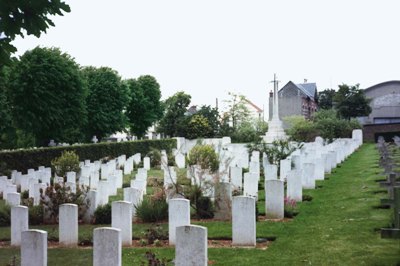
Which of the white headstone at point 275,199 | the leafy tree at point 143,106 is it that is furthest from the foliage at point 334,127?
the white headstone at point 275,199

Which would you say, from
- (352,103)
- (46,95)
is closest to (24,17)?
(46,95)

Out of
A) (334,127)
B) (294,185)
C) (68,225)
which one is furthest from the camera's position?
(334,127)

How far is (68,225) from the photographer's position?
895 cm

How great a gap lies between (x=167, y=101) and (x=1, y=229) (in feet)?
166

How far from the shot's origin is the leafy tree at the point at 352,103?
197 feet

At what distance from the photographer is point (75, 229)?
29.5 ft

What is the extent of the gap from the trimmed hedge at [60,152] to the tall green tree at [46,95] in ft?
11.1

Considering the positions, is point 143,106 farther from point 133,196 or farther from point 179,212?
point 179,212

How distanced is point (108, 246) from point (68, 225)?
3.50 m

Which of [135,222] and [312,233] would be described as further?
[135,222]

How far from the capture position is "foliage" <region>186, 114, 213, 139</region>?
51.1 m

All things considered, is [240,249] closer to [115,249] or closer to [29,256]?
[115,249]

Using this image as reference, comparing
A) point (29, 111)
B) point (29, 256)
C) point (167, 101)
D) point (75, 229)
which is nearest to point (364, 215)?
point (75, 229)

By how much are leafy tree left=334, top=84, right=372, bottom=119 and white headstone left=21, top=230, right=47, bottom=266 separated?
2281 inches
